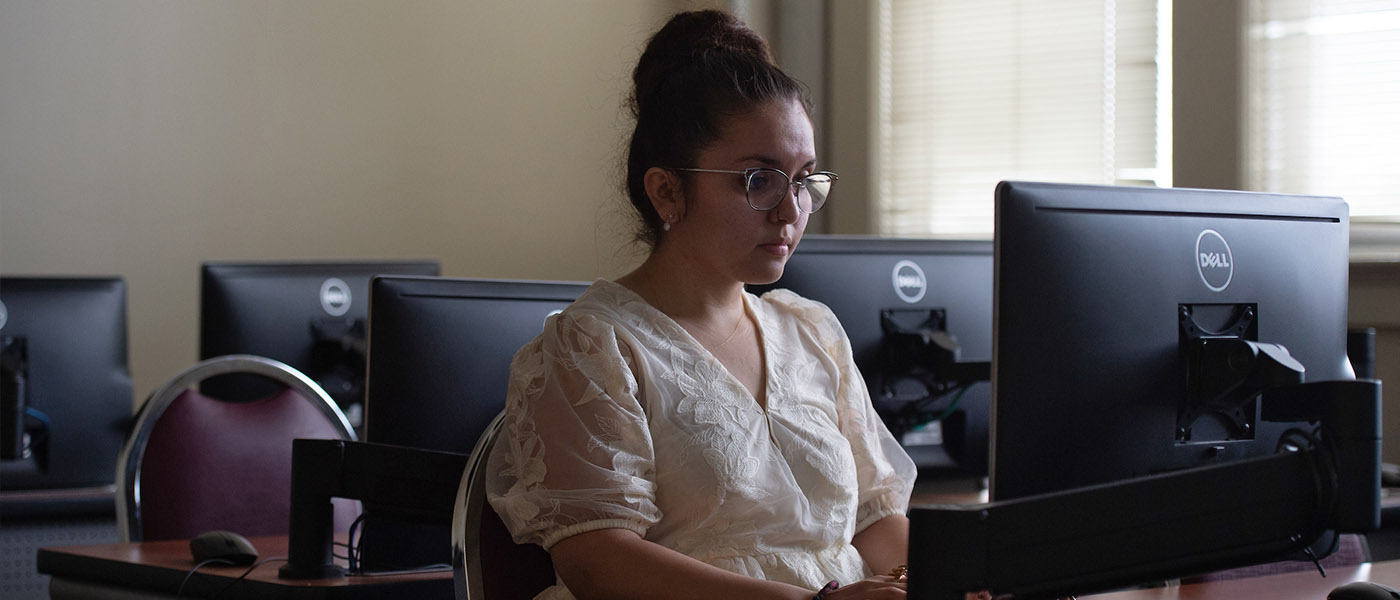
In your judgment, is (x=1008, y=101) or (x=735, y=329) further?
(x=1008, y=101)

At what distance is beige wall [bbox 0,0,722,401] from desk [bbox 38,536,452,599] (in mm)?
1808

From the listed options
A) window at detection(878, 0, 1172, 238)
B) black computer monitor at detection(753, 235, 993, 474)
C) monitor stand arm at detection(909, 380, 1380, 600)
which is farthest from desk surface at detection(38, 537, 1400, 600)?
window at detection(878, 0, 1172, 238)

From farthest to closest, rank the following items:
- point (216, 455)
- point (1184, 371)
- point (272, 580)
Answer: point (216, 455) → point (272, 580) → point (1184, 371)

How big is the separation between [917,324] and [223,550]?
1144mm

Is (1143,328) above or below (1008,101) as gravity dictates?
below

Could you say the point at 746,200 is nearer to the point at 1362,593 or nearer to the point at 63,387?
the point at 1362,593

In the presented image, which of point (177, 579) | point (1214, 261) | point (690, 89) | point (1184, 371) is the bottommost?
point (177, 579)

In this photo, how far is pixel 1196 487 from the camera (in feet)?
3.48

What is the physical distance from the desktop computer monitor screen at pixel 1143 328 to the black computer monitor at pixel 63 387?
236cm

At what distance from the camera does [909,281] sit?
2.28 m

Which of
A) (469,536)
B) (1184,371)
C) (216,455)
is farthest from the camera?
(216,455)

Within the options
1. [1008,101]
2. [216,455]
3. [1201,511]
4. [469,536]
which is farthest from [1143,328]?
[1008,101]

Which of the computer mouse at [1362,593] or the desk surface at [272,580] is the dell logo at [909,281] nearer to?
the desk surface at [272,580]

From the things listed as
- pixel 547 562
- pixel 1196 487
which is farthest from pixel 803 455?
pixel 1196 487
